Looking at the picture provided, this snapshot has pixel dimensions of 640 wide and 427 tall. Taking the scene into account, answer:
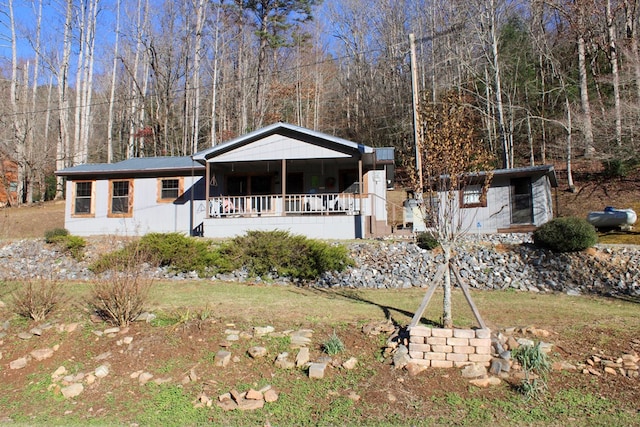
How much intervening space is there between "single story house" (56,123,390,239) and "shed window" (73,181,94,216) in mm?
42

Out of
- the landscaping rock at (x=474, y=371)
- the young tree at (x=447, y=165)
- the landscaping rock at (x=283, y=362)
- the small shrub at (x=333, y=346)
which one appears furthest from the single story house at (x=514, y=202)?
the landscaping rock at (x=283, y=362)

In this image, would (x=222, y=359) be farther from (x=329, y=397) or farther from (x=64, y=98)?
(x=64, y=98)

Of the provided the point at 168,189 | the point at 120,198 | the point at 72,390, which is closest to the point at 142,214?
the point at 120,198

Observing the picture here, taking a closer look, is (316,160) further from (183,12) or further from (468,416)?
(183,12)

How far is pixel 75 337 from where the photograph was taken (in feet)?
20.4

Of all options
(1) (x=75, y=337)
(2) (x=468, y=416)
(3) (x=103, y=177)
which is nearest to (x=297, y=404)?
(2) (x=468, y=416)

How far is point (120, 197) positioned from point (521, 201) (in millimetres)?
16412

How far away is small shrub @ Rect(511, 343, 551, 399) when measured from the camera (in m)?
4.71

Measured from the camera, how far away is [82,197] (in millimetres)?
19203

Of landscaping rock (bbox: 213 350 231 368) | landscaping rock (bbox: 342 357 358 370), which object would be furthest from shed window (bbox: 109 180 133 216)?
landscaping rock (bbox: 342 357 358 370)

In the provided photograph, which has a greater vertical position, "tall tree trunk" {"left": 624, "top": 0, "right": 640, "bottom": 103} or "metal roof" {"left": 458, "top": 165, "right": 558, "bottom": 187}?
"tall tree trunk" {"left": 624, "top": 0, "right": 640, "bottom": 103}

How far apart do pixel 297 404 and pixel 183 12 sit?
31605mm

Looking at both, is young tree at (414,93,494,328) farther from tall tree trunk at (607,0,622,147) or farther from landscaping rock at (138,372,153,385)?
tall tree trunk at (607,0,622,147)

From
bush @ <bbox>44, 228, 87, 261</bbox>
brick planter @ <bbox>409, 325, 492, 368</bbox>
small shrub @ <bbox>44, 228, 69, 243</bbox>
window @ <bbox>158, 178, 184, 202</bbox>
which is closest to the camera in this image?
brick planter @ <bbox>409, 325, 492, 368</bbox>
